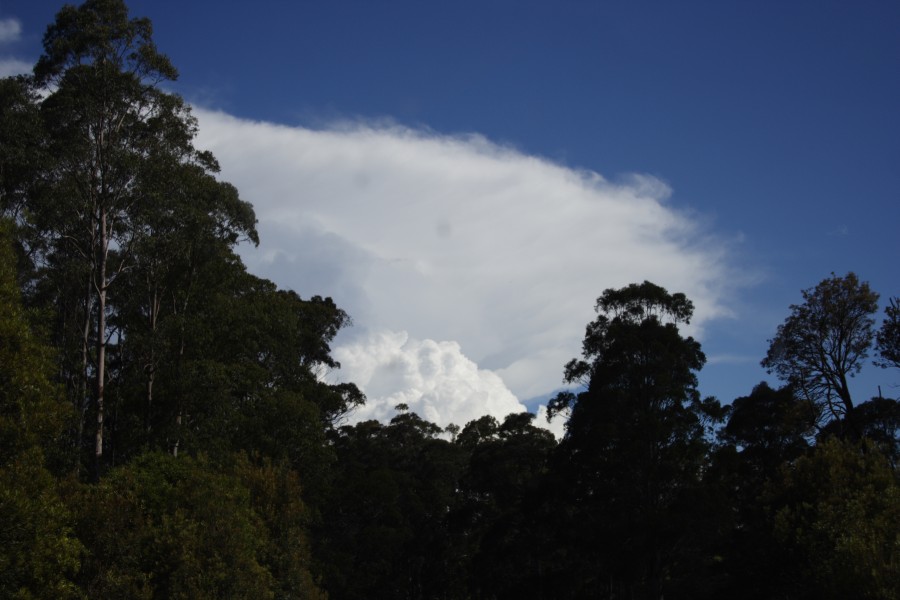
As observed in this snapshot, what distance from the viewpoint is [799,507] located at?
19.8 meters

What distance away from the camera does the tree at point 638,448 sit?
99.8ft

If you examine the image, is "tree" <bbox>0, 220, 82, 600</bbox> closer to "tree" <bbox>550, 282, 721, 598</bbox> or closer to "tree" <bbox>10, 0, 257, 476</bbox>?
"tree" <bbox>10, 0, 257, 476</bbox>

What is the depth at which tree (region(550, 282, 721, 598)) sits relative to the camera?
30406 millimetres

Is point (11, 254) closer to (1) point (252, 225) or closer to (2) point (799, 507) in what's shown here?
(1) point (252, 225)

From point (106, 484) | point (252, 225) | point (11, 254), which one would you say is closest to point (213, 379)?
point (252, 225)

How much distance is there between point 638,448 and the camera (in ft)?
103

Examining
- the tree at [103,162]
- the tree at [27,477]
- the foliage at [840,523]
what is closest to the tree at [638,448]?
the foliage at [840,523]

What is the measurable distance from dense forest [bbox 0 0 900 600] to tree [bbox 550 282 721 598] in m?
0.09

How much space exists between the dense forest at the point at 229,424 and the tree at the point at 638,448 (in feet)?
0.28

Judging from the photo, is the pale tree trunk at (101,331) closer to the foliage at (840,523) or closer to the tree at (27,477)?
the tree at (27,477)

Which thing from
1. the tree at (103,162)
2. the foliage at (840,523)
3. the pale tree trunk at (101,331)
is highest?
the tree at (103,162)

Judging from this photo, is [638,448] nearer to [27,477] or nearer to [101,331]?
[101,331]

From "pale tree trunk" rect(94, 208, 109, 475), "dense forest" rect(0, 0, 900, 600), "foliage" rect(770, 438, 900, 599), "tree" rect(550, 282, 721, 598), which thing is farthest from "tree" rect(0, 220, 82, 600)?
"tree" rect(550, 282, 721, 598)

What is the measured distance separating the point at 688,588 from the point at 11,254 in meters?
25.1
